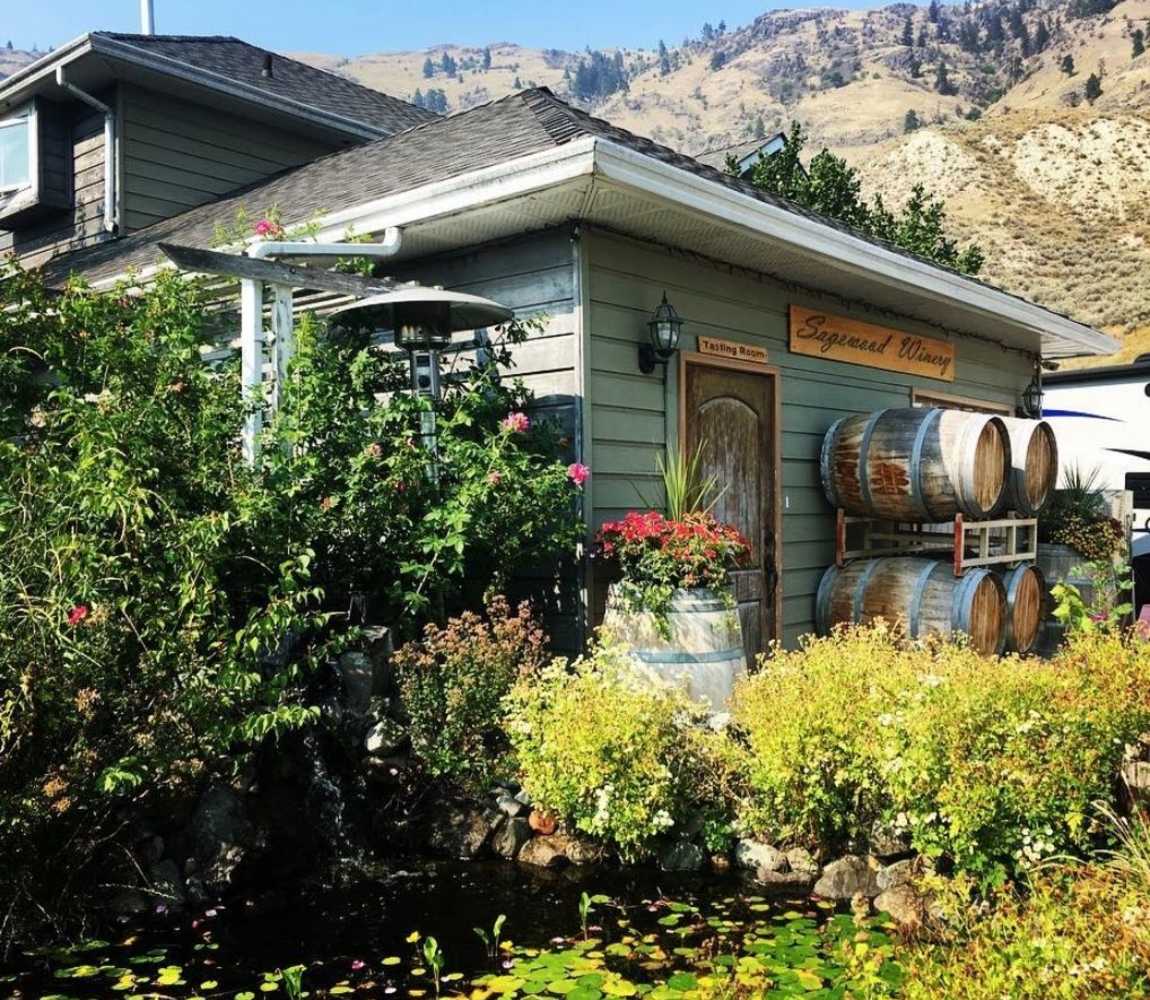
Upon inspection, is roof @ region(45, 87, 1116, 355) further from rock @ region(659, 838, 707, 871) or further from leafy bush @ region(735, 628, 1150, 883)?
rock @ region(659, 838, 707, 871)

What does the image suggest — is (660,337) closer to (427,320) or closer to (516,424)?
(516,424)

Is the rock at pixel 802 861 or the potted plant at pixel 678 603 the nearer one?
the rock at pixel 802 861

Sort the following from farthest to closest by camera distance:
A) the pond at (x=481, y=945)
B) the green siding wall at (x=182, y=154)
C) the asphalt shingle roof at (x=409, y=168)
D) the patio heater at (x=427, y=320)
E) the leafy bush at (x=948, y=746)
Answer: the green siding wall at (x=182, y=154) < the asphalt shingle roof at (x=409, y=168) < the patio heater at (x=427, y=320) < the leafy bush at (x=948, y=746) < the pond at (x=481, y=945)

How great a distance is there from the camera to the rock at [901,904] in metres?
3.89

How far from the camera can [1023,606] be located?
764 centimetres

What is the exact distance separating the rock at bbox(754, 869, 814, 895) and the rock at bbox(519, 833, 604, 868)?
0.70 metres

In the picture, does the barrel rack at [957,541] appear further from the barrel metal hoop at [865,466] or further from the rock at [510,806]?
the rock at [510,806]

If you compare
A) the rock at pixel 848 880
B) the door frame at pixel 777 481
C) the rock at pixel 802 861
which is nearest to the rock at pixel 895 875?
the rock at pixel 848 880

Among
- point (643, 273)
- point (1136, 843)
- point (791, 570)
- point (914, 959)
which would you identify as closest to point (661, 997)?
point (914, 959)

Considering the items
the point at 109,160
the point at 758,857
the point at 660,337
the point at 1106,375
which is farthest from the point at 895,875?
the point at 1106,375

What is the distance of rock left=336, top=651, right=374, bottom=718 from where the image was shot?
4.99 m

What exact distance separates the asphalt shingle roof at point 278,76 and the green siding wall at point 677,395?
205 inches

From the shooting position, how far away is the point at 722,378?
24.3ft

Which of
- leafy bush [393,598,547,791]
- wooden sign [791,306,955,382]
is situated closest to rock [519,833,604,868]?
leafy bush [393,598,547,791]
